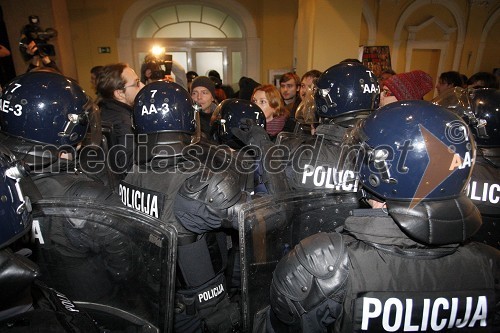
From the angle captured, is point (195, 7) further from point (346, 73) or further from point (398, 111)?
point (398, 111)

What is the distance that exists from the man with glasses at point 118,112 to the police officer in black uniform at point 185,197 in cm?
100

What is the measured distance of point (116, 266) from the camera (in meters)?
1.32

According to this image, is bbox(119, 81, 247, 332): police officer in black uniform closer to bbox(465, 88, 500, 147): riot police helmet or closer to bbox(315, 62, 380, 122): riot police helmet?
bbox(315, 62, 380, 122): riot police helmet

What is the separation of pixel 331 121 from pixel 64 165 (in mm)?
1730

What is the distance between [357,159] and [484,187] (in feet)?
3.64

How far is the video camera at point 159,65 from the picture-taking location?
410 cm

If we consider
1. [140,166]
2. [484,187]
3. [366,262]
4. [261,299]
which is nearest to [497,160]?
[484,187]

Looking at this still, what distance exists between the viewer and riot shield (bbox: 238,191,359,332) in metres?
1.30

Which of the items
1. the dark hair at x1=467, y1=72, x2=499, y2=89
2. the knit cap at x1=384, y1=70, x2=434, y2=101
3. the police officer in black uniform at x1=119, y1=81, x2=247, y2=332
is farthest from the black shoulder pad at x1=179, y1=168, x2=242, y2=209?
the dark hair at x1=467, y1=72, x2=499, y2=89

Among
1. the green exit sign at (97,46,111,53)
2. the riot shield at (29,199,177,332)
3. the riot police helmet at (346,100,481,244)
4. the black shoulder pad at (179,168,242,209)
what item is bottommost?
the riot shield at (29,199,177,332)

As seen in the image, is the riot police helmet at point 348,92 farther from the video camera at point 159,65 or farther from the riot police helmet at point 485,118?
the video camera at point 159,65

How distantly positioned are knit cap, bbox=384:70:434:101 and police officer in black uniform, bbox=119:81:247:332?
68.7 inches

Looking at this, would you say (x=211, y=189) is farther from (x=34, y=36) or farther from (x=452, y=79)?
(x=34, y=36)

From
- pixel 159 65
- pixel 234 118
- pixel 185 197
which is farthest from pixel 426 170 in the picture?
pixel 159 65
